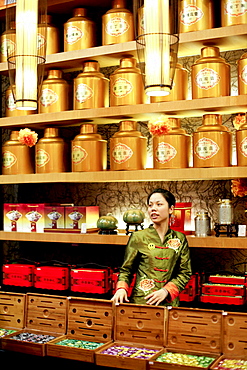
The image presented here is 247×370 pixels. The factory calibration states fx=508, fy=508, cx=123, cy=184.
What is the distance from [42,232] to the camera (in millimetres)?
3457

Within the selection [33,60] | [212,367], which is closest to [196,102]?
[33,60]

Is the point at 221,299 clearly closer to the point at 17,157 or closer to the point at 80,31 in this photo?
the point at 17,157

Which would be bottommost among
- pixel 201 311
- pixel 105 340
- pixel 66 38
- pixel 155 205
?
pixel 105 340

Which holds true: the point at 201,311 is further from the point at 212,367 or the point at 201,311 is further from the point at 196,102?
the point at 196,102

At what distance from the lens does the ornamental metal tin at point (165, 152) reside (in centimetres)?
298

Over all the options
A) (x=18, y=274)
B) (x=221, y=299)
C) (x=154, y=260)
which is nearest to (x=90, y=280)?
(x=18, y=274)

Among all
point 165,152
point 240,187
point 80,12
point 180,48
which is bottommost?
point 240,187

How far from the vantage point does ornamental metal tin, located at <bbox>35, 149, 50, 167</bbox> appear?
11.1 feet

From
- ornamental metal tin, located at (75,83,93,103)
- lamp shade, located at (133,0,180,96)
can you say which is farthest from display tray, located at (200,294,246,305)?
lamp shade, located at (133,0,180,96)

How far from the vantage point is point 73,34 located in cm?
334

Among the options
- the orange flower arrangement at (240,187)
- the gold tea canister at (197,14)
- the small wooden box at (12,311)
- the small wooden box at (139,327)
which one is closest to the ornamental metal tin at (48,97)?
the gold tea canister at (197,14)

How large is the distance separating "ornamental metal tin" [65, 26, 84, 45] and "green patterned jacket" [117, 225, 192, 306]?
1.45m

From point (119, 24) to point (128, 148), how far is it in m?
0.79

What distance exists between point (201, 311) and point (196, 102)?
4.52ft
